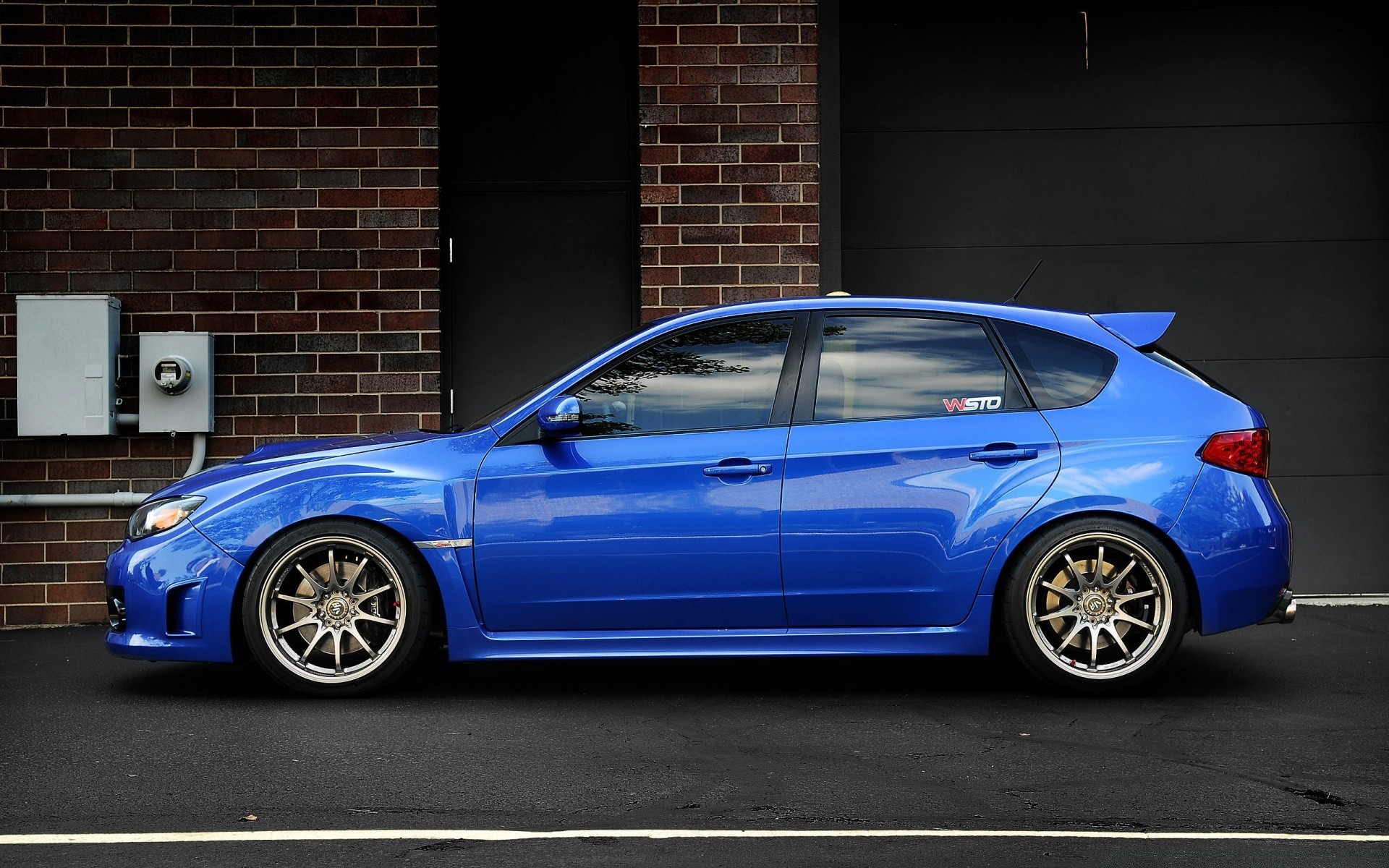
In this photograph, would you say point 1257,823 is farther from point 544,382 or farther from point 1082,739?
point 544,382

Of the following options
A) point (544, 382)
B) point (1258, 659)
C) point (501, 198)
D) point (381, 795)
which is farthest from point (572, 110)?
point (381, 795)

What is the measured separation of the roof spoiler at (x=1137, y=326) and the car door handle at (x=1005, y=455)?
25.9 inches

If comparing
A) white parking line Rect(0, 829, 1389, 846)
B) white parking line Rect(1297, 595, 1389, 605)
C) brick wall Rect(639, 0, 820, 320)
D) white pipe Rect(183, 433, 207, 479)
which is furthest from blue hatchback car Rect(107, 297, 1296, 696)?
white parking line Rect(1297, 595, 1389, 605)

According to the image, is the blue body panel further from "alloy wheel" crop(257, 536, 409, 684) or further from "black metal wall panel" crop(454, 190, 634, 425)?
"black metal wall panel" crop(454, 190, 634, 425)

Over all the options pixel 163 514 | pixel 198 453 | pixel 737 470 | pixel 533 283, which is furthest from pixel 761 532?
pixel 198 453

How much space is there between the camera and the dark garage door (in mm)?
9117

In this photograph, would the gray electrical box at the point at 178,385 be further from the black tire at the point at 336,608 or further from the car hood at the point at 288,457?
the black tire at the point at 336,608

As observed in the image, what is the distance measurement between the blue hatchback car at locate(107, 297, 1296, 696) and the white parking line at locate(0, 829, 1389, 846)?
1.75 meters

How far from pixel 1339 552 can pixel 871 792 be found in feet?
19.4

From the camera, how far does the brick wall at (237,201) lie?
8.68 metres

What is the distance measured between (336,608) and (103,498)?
3522 mm

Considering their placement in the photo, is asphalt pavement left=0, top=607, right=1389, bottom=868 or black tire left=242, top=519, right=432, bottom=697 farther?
black tire left=242, top=519, right=432, bottom=697

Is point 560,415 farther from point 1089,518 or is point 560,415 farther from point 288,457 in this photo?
point 1089,518

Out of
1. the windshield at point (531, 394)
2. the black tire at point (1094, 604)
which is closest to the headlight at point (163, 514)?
the windshield at point (531, 394)
